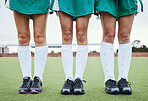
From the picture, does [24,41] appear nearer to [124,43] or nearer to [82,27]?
[82,27]

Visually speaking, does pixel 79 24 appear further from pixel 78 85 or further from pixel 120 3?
pixel 78 85

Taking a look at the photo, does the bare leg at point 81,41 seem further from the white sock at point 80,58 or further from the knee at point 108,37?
the knee at point 108,37

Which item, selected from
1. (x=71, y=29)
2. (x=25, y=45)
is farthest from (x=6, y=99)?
(x=71, y=29)

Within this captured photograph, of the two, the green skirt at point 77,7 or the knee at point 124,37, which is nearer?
the green skirt at point 77,7

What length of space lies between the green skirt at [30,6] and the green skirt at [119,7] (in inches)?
23.4

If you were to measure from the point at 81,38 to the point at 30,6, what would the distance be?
0.68 m

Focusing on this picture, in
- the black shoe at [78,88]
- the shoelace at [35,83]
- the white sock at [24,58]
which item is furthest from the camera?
the white sock at [24,58]

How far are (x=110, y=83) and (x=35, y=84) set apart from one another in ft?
2.81

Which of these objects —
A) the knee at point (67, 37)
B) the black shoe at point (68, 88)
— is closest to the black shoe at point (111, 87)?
the black shoe at point (68, 88)

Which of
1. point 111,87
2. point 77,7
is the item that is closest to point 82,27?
point 77,7

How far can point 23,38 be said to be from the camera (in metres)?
2.28

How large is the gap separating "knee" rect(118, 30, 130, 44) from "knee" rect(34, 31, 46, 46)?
2.95 ft

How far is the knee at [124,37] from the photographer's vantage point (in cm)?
222

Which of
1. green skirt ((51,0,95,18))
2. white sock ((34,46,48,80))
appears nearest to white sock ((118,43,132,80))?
green skirt ((51,0,95,18))
